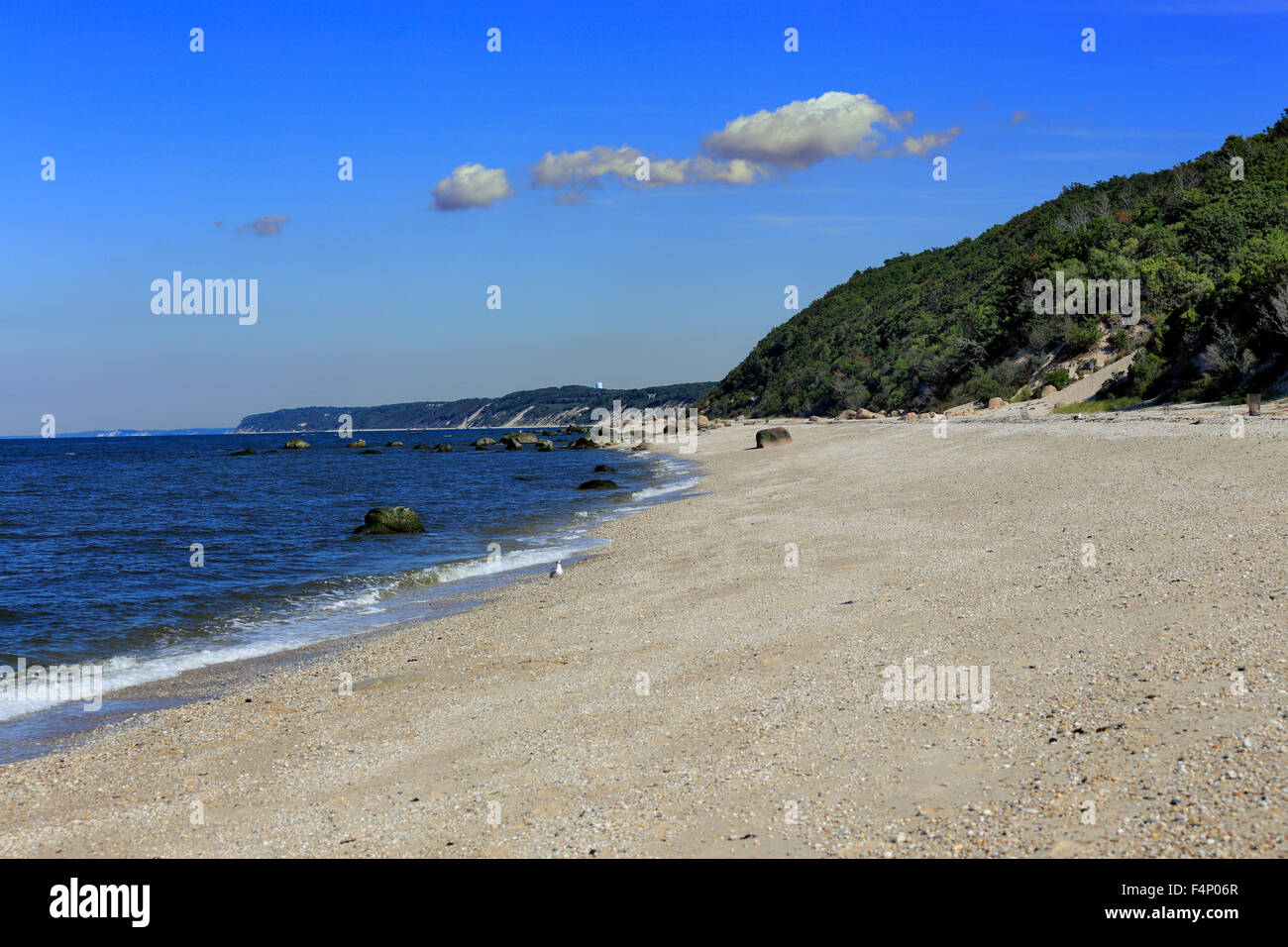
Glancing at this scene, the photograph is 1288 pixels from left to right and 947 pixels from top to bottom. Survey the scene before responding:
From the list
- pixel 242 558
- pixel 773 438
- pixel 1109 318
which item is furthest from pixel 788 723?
pixel 1109 318

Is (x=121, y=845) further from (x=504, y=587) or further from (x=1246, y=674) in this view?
(x=504, y=587)

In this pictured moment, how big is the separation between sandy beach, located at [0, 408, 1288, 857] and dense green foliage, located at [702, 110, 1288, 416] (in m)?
21.2

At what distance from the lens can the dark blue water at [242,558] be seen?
13500mm

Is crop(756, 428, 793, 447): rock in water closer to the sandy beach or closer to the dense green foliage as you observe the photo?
the dense green foliage

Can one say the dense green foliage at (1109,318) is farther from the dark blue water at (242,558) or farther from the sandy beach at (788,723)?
the sandy beach at (788,723)

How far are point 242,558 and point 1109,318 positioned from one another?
42428 mm

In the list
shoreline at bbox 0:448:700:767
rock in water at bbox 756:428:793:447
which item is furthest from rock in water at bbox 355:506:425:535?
rock in water at bbox 756:428:793:447

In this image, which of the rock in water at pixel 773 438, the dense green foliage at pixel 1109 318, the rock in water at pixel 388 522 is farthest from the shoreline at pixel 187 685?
the rock in water at pixel 773 438

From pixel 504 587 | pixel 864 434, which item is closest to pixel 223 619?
pixel 504 587

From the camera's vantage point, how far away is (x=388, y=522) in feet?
80.2

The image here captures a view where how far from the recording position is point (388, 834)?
571cm

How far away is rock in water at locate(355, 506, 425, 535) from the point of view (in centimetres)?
2441
